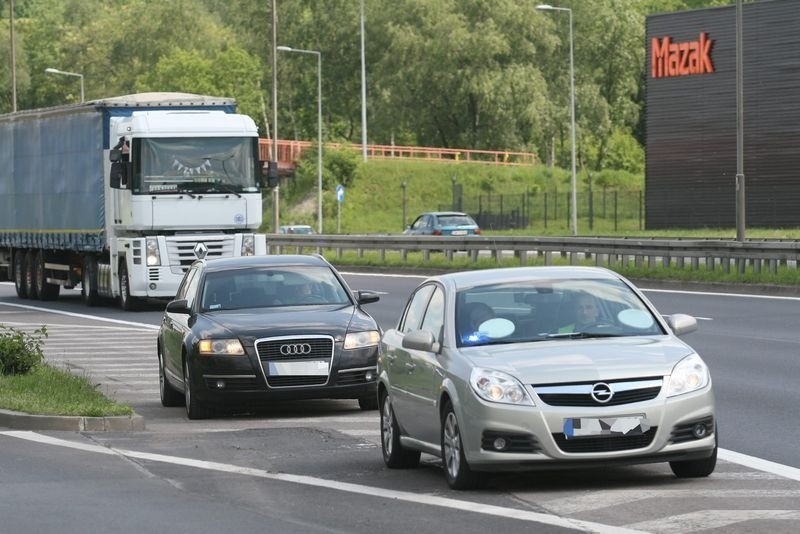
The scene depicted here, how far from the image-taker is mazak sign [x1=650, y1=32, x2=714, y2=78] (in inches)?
2522

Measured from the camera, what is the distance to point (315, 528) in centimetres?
970

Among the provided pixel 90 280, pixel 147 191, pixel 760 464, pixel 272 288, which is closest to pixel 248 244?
pixel 147 191

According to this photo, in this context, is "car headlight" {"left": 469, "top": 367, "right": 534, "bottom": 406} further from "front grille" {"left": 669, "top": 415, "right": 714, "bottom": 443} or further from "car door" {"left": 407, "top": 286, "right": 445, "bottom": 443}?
"front grille" {"left": 669, "top": 415, "right": 714, "bottom": 443}

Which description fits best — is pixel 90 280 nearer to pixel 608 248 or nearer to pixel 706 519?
pixel 608 248

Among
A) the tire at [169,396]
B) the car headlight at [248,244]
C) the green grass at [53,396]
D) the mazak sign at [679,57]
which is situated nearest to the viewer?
the green grass at [53,396]

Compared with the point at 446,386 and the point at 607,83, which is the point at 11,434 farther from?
the point at 607,83

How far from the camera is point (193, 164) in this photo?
32.5 meters

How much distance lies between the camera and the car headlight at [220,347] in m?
15.8

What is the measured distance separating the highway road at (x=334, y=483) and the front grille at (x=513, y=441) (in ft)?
0.96

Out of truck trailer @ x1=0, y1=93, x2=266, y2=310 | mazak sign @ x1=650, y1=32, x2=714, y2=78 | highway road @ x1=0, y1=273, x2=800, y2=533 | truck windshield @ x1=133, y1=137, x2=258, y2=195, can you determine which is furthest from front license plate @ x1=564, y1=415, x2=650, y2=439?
mazak sign @ x1=650, y1=32, x2=714, y2=78

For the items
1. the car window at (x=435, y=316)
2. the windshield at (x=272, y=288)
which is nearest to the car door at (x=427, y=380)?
the car window at (x=435, y=316)

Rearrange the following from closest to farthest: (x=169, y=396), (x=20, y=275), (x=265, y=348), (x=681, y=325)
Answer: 1. (x=681, y=325)
2. (x=265, y=348)
3. (x=169, y=396)
4. (x=20, y=275)

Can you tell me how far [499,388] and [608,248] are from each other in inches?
1220

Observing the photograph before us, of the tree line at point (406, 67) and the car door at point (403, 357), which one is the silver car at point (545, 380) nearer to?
the car door at point (403, 357)
